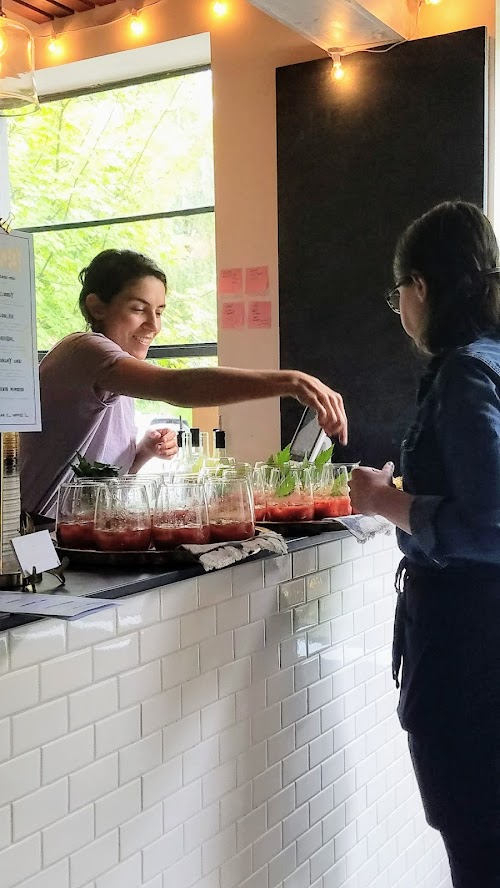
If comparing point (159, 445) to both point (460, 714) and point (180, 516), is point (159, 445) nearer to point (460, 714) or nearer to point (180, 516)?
point (180, 516)

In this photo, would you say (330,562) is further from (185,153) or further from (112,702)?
(185,153)

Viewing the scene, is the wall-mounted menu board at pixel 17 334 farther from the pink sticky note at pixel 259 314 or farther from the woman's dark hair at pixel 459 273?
the pink sticky note at pixel 259 314

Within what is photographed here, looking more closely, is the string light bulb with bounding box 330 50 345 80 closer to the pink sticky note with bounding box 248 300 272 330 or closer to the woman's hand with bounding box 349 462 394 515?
the pink sticky note with bounding box 248 300 272 330

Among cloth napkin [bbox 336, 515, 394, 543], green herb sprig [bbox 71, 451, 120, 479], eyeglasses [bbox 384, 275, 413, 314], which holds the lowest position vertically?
cloth napkin [bbox 336, 515, 394, 543]

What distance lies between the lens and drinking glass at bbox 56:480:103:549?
1739mm

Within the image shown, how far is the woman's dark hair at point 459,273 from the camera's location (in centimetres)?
177

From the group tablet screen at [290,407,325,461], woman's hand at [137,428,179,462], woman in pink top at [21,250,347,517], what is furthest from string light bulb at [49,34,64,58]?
tablet screen at [290,407,325,461]

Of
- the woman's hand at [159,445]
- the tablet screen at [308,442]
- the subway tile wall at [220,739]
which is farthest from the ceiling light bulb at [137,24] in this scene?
the subway tile wall at [220,739]

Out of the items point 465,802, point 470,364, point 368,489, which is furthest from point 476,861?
point 470,364

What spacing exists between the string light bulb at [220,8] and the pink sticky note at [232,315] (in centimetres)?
129

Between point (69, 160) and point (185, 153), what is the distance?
914 millimetres

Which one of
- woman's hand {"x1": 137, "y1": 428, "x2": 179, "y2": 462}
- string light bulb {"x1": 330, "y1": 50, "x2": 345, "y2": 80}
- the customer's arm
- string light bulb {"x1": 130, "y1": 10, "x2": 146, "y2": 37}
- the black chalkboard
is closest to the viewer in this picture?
the customer's arm

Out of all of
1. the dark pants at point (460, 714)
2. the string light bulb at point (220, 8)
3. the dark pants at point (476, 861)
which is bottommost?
the dark pants at point (476, 861)

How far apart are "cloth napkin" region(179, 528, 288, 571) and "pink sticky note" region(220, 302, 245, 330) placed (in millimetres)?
2207
